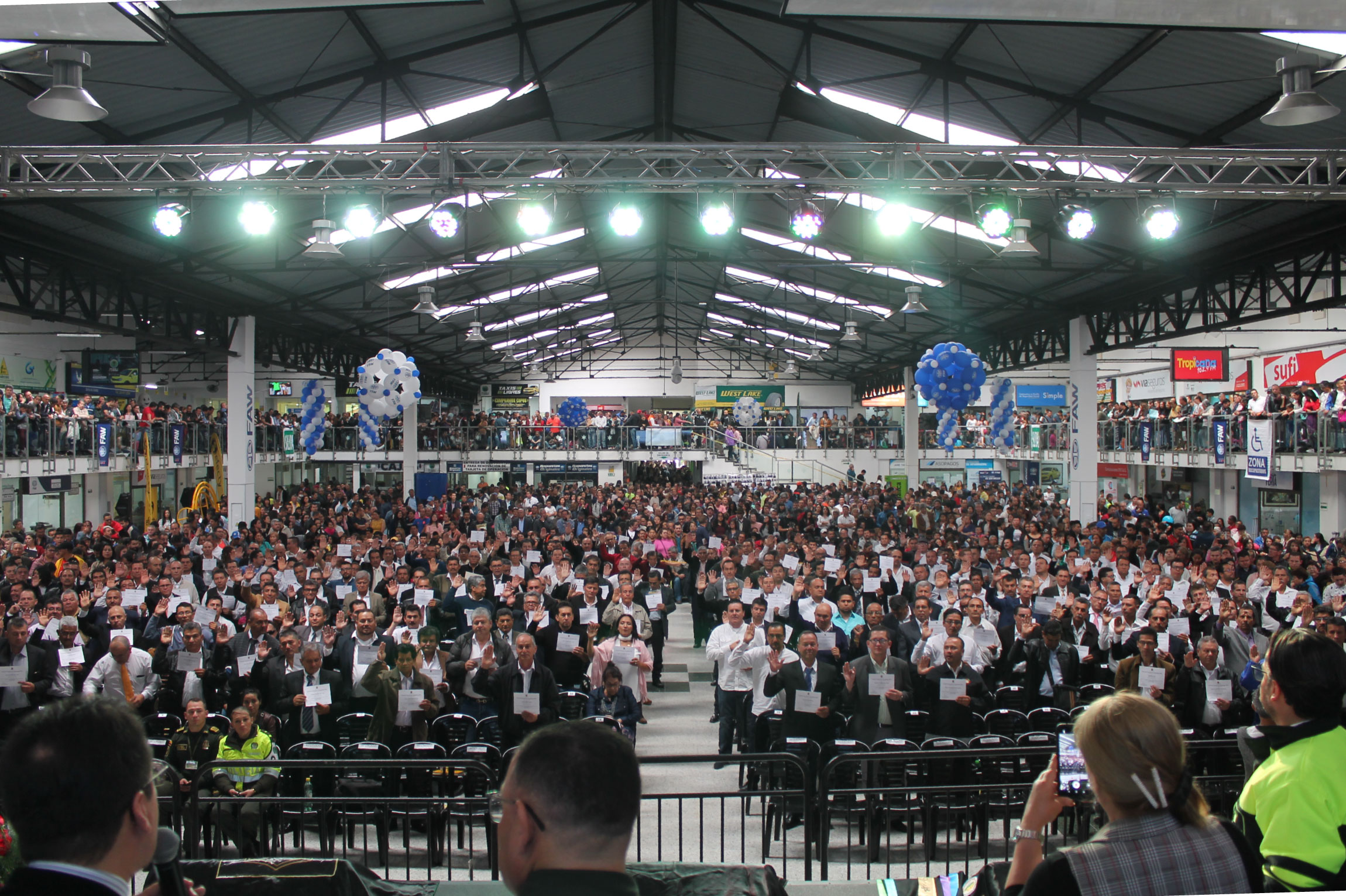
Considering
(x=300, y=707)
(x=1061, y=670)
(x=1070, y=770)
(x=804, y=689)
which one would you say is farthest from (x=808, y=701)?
(x=1070, y=770)

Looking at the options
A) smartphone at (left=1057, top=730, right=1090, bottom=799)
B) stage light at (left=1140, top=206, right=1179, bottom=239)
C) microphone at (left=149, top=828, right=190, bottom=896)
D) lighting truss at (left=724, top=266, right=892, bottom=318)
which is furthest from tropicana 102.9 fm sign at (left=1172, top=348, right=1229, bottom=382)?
microphone at (left=149, top=828, right=190, bottom=896)

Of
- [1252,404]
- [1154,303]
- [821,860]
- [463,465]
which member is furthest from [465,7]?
[463,465]

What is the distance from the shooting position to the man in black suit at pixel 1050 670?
7707 millimetres

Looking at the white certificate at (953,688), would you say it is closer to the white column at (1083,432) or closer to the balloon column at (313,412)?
the white column at (1083,432)

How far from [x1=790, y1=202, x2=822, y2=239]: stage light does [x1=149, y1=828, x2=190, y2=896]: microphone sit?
10862 millimetres

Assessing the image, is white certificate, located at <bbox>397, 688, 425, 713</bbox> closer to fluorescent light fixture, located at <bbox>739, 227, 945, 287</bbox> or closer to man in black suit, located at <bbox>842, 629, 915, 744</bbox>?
man in black suit, located at <bbox>842, 629, 915, 744</bbox>

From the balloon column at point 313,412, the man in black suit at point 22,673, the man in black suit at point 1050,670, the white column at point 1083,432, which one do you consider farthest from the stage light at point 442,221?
the white column at point 1083,432

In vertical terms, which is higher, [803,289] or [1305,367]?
[803,289]

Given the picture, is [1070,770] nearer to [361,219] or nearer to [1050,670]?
[1050,670]

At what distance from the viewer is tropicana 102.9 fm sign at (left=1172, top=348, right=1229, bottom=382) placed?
20.3 m

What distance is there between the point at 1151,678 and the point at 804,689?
2.78m

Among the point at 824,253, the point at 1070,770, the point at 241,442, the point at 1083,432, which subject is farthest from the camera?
the point at 824,253

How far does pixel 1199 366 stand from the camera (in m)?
20.5

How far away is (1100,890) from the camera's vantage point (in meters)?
1.86
